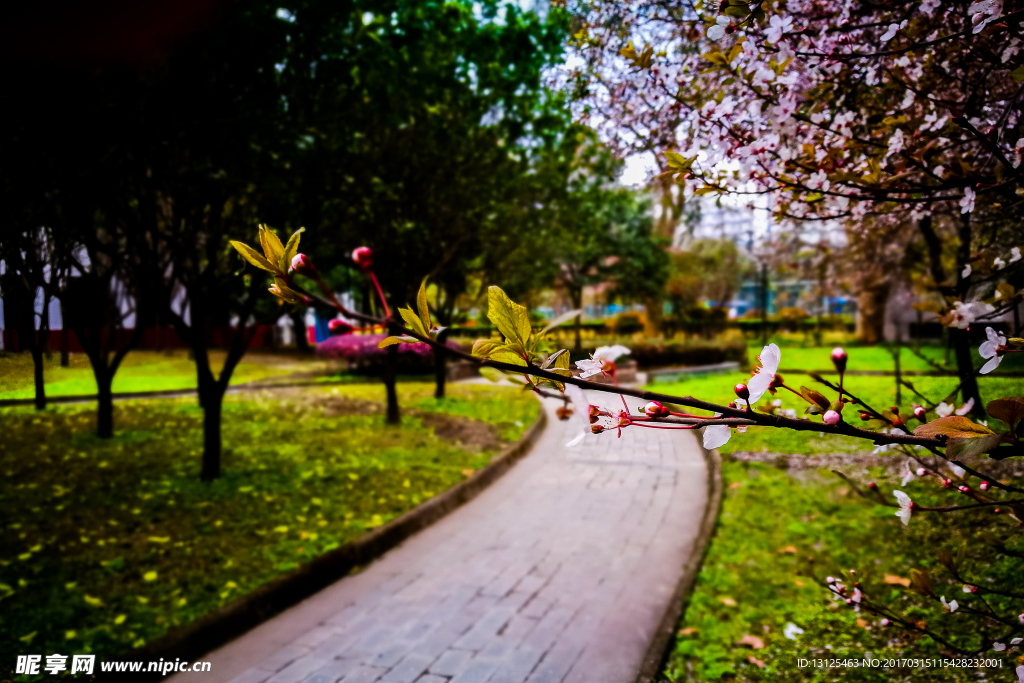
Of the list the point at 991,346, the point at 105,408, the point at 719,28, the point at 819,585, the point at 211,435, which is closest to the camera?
the point at 991,346

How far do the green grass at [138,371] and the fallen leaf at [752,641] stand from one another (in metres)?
3.90

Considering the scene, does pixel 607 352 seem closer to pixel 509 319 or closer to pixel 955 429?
pixel 509 319

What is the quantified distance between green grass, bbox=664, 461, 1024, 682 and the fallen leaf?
4 cm

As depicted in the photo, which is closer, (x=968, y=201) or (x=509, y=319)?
(x=509, y=319)

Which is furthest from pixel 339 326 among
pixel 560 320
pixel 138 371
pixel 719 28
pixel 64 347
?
pixel 138 371

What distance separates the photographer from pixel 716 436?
1074 mm

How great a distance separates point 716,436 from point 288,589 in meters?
3.68

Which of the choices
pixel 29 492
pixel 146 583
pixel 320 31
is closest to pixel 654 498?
pixel 146 583

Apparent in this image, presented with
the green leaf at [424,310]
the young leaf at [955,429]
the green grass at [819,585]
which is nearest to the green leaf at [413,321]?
the green leaf at [424,310]

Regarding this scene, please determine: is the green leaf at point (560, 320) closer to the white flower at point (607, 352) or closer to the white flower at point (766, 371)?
Result: the white flower at point (607, 352)

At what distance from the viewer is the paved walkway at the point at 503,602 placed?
3086mm

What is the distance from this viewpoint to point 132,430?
8555mm

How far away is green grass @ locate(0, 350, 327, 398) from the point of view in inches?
122

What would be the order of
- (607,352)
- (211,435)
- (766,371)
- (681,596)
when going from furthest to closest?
1. (211,435)
2. (681,596)
3. (607,352)
4. (766,371)
